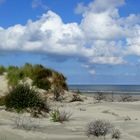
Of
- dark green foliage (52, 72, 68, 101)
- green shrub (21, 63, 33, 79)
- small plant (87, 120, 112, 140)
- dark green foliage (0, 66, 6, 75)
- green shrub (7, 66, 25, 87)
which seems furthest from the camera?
dark green foliage (0, 66, 6, 75)

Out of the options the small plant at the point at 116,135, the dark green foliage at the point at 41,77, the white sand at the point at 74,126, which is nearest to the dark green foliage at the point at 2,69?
the dark green foliage at the point at 41,77

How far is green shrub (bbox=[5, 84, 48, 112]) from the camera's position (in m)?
20.4

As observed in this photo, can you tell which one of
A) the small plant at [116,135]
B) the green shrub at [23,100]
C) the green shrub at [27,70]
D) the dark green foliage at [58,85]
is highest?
the green shrub at [27,70]

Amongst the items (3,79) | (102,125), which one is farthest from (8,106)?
(3,79)

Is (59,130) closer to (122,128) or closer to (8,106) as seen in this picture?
(122,128)

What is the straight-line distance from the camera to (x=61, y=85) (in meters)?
32.8

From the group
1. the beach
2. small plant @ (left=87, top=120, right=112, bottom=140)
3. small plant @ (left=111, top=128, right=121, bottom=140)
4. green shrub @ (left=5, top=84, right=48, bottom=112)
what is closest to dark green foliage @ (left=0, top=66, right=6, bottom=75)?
the beach

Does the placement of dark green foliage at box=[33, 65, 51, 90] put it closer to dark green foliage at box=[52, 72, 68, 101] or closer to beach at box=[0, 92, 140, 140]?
dark green foliage at box=[52, 72, 68, 101]

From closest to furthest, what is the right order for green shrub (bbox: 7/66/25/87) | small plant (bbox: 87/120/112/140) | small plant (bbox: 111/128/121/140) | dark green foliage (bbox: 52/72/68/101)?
small plant (bbox: 111/128/121/140) < small plant (bbox: 87/120/112/140) < green shrub (bbox: 7/66/25/87) < dark green foliage (bbox: 52/72/68/101)

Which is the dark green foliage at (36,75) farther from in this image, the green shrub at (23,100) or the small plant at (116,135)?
the small plant at (116,135)

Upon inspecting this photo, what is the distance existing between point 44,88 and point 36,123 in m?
14.0

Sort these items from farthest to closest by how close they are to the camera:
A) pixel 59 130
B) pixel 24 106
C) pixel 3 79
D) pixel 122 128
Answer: pixel 3 79 → pixel 24 106 → pixel 122 128 → pixel 59 130

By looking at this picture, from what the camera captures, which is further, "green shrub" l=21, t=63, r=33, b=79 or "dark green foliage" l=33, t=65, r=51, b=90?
"green shrub" l=21, t=63, r=33, b=79

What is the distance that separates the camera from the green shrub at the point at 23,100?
20.4 meters
